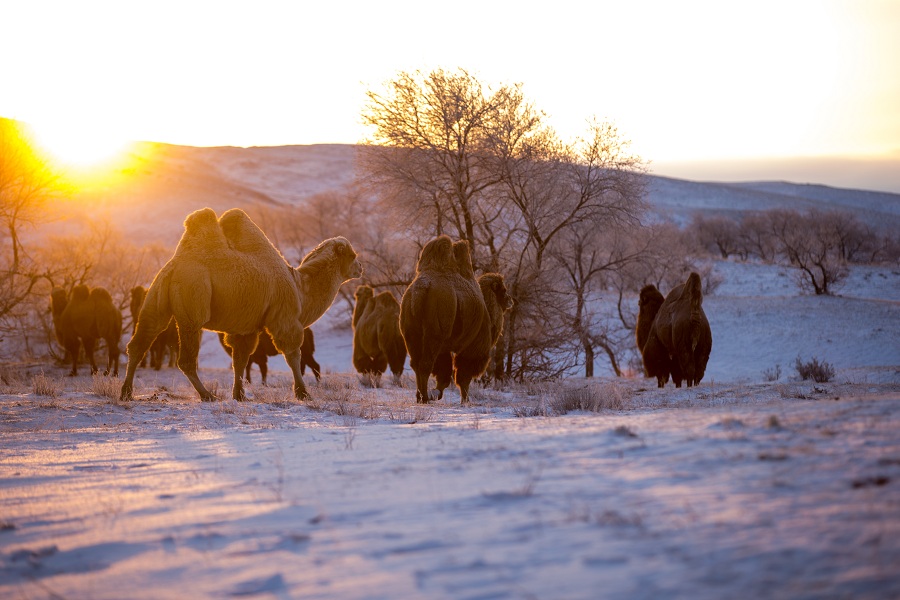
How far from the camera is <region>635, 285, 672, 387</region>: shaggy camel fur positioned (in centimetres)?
1684

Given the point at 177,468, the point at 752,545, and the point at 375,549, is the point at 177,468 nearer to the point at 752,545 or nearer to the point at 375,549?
the point at 375,549

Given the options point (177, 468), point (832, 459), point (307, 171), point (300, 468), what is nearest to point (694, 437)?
point (832, 459)

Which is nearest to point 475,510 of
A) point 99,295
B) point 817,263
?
point 99,295

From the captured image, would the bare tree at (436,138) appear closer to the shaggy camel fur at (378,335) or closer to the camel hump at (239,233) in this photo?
the shaggy camel fur at (378,335)

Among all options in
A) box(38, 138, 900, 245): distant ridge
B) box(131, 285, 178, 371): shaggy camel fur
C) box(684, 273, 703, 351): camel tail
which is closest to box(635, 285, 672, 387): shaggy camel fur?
box(684, 273, 703, 351): camel tail

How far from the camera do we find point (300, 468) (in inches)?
198

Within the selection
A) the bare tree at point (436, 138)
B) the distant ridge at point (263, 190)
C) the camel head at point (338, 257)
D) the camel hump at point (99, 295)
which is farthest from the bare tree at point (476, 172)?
the distant ridge at point (263, 190)

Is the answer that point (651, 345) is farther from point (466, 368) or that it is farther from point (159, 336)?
point (159, 336)

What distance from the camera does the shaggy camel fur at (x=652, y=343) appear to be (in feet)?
55.3

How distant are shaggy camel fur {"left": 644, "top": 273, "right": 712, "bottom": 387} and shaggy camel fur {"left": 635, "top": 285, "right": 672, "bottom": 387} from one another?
16cm

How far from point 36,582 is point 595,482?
2.50 metres

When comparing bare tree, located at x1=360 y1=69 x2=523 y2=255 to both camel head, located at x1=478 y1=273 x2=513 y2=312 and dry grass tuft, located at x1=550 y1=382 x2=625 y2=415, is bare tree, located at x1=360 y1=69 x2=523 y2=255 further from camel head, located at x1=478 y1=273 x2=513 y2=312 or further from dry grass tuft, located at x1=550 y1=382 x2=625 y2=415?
dry grass tuft, located at x1=550 y1=382 x2=625 y2=415

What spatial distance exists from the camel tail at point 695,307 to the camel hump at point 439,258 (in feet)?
18.4

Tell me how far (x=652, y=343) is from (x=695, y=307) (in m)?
1.65
